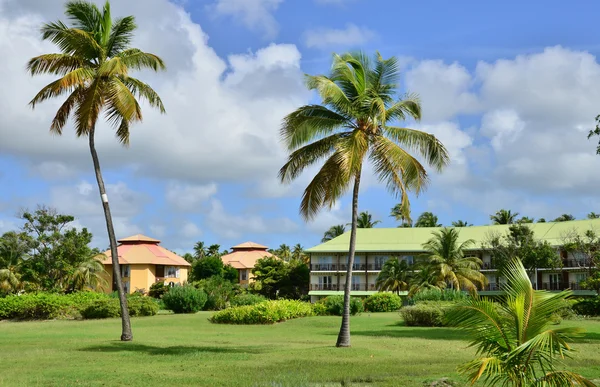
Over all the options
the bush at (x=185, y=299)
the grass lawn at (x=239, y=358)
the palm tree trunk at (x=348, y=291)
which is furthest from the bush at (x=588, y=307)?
the palm tree trunk at (x=348, y=291)

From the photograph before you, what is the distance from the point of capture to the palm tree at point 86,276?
58.5m

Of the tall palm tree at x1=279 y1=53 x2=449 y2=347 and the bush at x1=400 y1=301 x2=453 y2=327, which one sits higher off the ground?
the tall palm tree at x1=279 y1=53 x2=449 y2=347

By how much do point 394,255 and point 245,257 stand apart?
121 ft

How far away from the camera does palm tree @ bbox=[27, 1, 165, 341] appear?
74.8ft

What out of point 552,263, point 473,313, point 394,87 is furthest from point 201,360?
point 552,263

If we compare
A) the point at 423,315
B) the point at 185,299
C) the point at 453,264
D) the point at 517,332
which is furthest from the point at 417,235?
the point at 517,332

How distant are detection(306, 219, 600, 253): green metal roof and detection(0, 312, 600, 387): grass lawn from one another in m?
38.3

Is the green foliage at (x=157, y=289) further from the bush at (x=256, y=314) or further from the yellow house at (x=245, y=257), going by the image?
the bush at (x=256, y=314)

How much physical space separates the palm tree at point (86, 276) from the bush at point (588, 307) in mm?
39313

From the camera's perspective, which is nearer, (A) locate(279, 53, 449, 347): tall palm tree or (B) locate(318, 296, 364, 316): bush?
(A) locate(279, 53, 449, 347): tall palm tree

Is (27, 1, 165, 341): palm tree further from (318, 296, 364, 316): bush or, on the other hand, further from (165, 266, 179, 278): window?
(165, 266, 179, 278): window

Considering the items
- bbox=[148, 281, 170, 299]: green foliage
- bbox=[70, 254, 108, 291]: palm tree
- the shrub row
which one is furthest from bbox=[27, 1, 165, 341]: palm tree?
bbox=[148, 281, 170, 299]: green foliage

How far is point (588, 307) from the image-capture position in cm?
4300

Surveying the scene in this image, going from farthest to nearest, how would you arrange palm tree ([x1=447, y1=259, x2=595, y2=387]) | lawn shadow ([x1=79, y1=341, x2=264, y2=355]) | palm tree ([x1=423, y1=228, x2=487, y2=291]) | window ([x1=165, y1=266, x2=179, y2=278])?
window ([x1=165, y1=266, x2=179, y2=278])
palm tree ([x1=423, y1=228, x2=487, y2=291])
lawn shadow ([x1=79, y1=341, x2=264, y2=355])
palm tree ([x1=447, y1=259, x2=595, y2=387])
